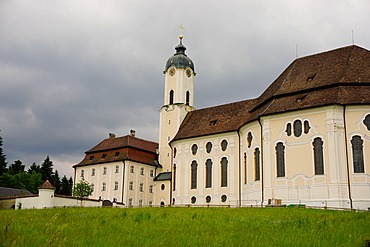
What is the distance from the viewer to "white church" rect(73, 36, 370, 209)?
31453mm

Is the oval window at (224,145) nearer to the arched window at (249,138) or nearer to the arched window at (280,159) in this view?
the arched window at (249,138)

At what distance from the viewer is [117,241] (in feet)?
38.6

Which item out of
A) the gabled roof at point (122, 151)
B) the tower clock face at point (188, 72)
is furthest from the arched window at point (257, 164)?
the tower clock face at point (188, 72)

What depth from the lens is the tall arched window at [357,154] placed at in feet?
101

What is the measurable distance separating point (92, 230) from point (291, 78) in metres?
27.6

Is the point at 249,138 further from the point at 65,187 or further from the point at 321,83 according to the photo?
the point at 65,187

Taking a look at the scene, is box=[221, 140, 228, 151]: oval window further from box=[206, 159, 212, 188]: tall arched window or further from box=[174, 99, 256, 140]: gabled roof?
box=[206, 159, 212, 188]: tall arched window

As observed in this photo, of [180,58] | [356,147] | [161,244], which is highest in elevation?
[180,58]

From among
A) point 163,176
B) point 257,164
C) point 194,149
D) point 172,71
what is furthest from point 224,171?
point 172,71

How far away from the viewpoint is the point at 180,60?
182 ft

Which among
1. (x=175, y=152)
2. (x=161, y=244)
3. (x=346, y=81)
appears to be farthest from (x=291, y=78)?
(x=161, y=244)

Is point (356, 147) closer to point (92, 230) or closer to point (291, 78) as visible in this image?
point (291, 78)

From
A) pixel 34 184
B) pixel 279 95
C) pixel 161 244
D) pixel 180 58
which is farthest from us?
pixel 34 184

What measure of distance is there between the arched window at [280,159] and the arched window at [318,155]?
105 inches
